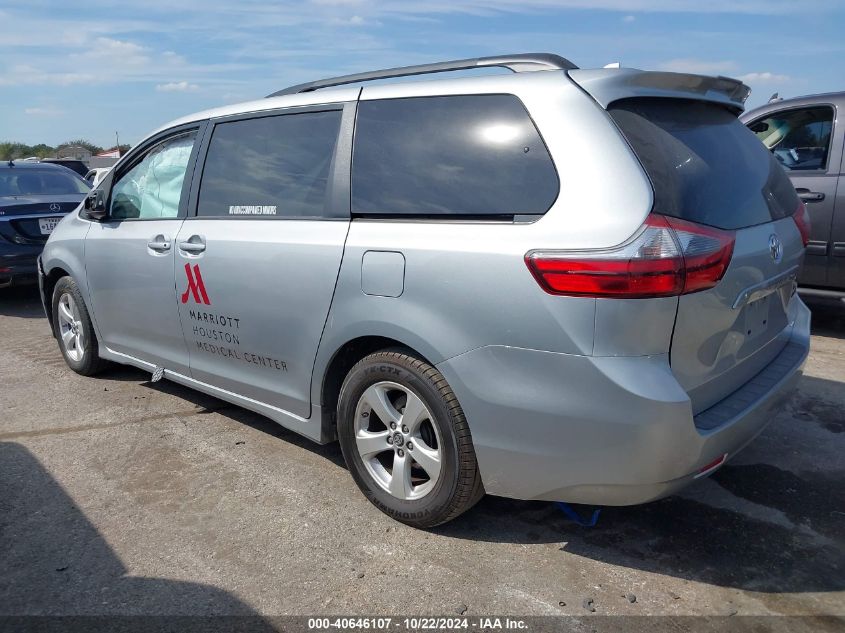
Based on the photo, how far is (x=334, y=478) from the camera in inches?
142

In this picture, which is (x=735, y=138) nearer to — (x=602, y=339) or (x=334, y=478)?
(x=602, y=339)

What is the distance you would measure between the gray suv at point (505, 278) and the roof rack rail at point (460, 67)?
17 mm

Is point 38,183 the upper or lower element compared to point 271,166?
lower

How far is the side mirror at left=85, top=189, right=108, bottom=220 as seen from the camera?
4691 millimetres

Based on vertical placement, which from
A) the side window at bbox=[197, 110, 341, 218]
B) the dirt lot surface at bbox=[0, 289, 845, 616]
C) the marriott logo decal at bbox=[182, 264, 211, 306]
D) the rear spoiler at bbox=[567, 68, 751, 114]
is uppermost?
the rear spoiler at bbox=[567, 68, 751, 114]

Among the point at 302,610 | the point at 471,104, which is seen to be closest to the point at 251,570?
the point at 302,610

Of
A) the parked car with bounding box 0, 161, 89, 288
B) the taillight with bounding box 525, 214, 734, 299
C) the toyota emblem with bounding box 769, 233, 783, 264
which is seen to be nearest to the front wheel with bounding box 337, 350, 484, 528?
the taillight with bounding box 525, 214, 734, 299

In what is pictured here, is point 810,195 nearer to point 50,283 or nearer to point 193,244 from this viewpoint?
point 193,244

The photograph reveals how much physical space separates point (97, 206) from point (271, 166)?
1.78 metres

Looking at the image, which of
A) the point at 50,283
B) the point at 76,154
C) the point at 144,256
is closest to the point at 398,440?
the point at 144,256

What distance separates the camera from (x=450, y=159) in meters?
2.82

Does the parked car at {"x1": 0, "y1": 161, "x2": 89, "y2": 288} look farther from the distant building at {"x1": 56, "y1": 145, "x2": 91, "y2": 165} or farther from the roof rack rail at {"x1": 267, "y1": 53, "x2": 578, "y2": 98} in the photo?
the distant building at {"x1": 56, "y1": 145, "x2": 91, "y2": 165}

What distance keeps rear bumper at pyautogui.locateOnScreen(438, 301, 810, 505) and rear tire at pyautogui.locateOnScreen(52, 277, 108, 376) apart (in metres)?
3.34

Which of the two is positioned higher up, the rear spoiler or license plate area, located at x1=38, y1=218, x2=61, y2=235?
the rear spoiler
